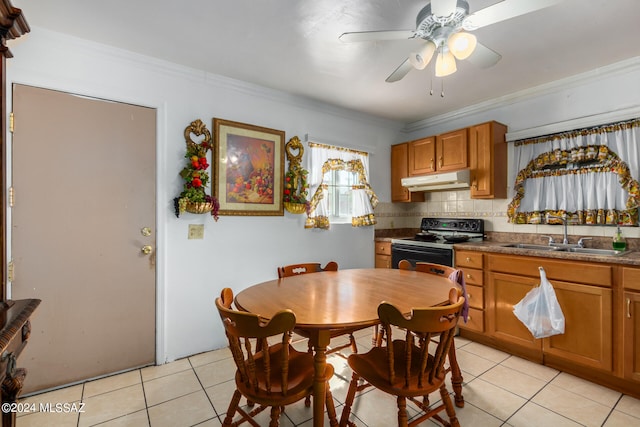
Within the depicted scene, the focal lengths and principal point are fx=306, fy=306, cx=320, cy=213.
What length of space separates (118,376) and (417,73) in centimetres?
346

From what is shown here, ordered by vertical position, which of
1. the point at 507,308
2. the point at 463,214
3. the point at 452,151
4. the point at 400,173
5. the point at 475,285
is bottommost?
the point at 507,308

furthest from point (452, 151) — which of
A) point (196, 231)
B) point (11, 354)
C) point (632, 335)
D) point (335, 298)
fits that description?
point (11, 354)

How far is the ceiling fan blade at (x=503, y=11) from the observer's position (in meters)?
1.36

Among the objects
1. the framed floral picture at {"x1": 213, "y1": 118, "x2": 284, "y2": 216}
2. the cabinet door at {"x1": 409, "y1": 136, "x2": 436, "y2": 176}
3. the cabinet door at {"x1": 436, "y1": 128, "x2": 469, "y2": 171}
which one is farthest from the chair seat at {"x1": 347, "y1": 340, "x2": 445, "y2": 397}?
the cabinet door at {"x1": 409, "y1": 136, "x2": 436, "y2": 176}

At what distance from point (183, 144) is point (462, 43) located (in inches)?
86.0

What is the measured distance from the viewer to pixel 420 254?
10.8 ft

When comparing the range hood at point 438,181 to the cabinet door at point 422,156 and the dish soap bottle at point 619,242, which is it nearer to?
the cabinet door at point 422,156

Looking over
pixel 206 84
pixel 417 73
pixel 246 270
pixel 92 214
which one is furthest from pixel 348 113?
pixel 92 214

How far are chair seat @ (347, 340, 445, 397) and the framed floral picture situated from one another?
1.80 meters

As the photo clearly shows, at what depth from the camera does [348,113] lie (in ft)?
12.0

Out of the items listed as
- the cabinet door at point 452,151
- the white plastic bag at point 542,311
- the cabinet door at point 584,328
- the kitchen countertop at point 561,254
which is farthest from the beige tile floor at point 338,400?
the cabinet door at point 452,151

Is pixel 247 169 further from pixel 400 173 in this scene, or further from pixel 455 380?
pixel 455 380

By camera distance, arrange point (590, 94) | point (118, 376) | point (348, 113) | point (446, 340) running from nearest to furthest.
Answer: point (446, 340) → point (118, 376) → point (590, 94) → point (348, 113)

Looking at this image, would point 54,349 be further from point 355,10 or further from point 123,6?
point 355,10
